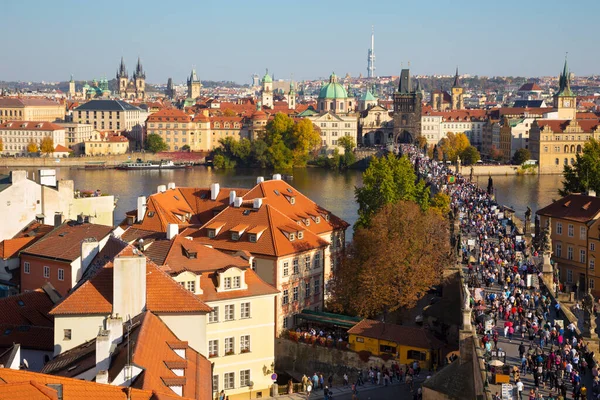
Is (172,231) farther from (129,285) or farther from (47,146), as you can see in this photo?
(47,146)

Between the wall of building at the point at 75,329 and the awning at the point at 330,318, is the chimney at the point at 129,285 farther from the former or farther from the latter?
the awning at the point at 330,318

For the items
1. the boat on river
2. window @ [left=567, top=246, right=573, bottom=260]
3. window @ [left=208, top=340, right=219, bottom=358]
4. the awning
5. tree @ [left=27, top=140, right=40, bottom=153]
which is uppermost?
window @ [left=567, top=246, right=573, bottom=260]

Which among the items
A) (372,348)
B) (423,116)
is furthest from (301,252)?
(423,116)

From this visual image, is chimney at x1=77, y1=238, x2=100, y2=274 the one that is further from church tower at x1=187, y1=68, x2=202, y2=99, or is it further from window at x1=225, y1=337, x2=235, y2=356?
church tower at x1=187, y1=68, x2=202, y2=99

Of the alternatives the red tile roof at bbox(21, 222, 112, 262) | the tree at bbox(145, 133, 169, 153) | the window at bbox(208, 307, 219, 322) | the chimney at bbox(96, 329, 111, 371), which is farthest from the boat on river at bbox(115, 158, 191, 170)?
the chimney at bbox(96, 329, 111, 371)

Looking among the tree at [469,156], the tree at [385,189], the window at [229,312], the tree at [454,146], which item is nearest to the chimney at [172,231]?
the window at [229,312]

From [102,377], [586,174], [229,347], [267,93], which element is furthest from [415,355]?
[267,93]
